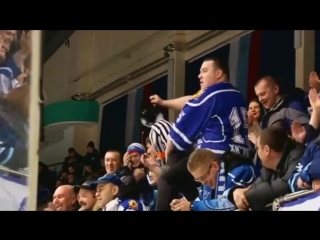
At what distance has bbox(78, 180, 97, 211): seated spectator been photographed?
13.1ft

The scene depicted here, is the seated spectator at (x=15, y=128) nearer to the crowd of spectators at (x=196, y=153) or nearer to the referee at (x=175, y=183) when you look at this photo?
the crowd of spectators at (x=196, y=153)

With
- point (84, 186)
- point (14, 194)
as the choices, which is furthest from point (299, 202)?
point (14, 194)

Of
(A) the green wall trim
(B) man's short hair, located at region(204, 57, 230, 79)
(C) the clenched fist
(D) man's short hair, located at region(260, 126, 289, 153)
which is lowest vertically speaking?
(D) man's short hair, located at region(260, 126, 289, 153)

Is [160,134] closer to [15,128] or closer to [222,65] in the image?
[222,65]

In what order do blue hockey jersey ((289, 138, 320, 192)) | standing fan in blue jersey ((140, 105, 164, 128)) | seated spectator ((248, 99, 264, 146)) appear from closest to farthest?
blue hockey jersey ((289, 138, 320, 192))
seated spectator ((248, 99, 264, 146))
standing fan in blue jersey ((140, 105, 164, 128))

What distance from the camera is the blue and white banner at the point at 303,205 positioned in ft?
12.5

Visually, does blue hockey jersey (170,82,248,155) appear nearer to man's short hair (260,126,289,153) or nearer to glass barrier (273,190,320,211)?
man's short hair (260,126,289,153)

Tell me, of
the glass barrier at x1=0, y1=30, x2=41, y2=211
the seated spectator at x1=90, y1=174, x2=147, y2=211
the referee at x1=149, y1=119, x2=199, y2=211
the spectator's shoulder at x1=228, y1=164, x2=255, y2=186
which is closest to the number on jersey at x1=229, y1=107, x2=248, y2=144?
the spectator's shoulder at x1=228, y1=164, x2=255, y2=186

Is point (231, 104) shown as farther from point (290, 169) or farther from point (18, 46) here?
point (18, 46)

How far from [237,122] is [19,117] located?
0.95m

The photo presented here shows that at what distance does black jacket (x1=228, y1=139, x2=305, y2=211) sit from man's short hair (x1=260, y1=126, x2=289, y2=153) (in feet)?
0.08

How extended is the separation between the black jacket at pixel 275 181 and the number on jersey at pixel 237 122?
166mm
